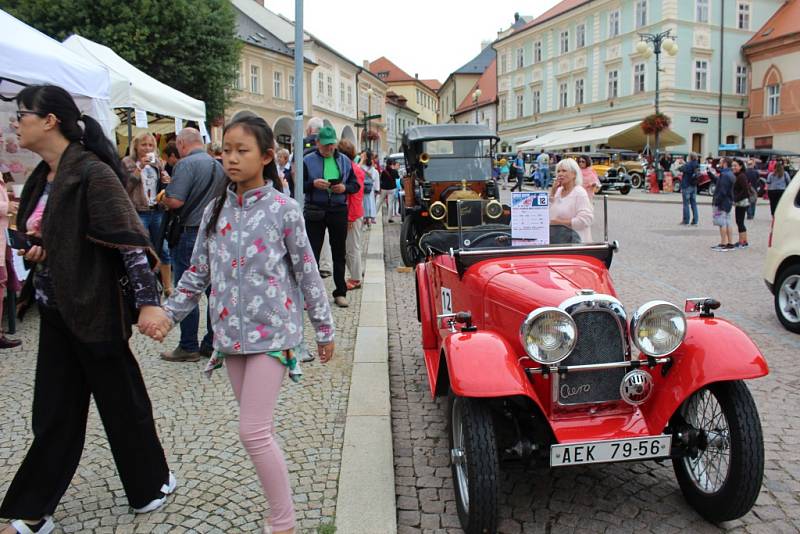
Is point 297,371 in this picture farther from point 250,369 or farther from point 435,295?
point 435,295

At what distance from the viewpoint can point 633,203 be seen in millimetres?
25859

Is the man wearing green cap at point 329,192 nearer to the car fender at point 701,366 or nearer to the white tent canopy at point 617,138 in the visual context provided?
the car fender at point 701,366

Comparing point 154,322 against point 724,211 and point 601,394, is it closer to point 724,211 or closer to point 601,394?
point 601,394

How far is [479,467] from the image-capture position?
2.81 meters

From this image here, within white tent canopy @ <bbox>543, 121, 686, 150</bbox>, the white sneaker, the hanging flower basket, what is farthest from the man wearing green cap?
white tent canopy @ <bbox>543, 121, 686, 150</bbox>

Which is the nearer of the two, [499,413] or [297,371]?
[297,371]

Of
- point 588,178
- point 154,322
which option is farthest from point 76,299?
point 588,178

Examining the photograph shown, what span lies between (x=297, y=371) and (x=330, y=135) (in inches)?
186

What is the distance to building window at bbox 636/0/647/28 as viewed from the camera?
149 feet

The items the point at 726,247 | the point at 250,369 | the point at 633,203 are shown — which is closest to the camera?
the point at 250,369

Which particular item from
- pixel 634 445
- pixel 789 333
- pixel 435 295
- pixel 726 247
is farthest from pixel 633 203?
pixel 634 445

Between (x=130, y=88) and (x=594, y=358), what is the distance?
8.84 meters

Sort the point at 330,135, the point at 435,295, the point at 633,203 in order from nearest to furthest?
1. the point at 435,295
2. the point at 330,135
3. the point at 633,203

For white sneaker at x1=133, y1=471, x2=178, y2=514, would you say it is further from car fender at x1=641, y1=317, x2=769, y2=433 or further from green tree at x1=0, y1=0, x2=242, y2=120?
green tree at x1=0, y1=0, x2=242, y2=120
